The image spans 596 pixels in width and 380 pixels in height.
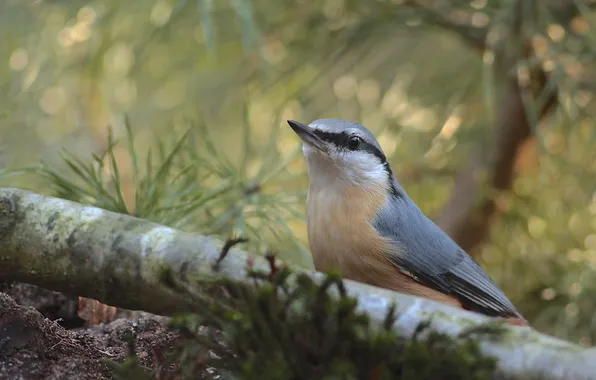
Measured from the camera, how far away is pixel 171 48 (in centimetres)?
309

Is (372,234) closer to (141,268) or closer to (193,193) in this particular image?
(193,193)

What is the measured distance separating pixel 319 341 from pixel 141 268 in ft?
1.01

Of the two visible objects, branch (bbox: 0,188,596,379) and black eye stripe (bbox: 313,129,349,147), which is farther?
black eye stripe (bbox: 313,129,349,147)

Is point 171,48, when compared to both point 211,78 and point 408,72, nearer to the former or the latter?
point 211,78

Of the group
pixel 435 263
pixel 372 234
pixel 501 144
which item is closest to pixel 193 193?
pixel 372 234

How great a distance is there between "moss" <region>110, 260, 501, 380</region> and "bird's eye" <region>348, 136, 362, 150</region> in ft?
2.96

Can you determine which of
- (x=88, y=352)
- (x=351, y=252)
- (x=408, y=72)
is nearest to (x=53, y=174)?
(x=88, y=352)

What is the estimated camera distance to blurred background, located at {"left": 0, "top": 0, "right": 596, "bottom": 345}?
8.30ft

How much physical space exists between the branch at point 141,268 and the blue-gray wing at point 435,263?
66 centimetres

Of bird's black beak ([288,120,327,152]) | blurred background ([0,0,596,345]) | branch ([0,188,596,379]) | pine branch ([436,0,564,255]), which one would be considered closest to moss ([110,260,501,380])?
branch ([0,188,596,379])

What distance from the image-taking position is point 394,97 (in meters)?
3.26

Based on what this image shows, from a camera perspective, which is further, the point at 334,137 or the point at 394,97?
the point at 394,97

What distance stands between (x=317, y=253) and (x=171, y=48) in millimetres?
1789

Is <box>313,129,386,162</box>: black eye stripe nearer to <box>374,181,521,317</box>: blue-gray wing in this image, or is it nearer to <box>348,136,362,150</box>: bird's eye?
<box>348,136,362,150</box>: bird's eye
